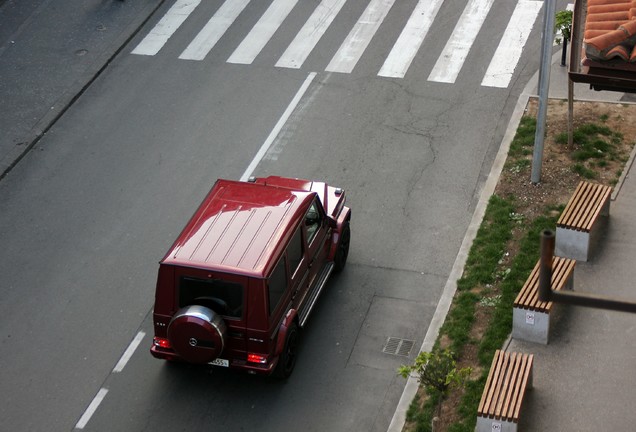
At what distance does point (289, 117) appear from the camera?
1950 centimetres

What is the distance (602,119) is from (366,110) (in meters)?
4.35

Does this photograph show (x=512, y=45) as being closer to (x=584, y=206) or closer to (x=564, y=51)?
(x=564, y=51)

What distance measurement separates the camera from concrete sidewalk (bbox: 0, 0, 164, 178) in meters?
20.2

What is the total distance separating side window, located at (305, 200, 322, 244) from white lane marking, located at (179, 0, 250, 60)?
7.68 metres

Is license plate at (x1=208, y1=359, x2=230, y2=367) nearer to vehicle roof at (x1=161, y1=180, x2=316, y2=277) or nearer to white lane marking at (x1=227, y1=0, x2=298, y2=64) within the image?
vehicle roof at (x1=161, y1=180, x2=316, y2=277)

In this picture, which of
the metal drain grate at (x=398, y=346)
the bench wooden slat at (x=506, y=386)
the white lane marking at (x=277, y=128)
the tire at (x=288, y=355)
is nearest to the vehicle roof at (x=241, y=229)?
the tire at (x=288, y=355)

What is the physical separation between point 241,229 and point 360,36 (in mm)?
8943

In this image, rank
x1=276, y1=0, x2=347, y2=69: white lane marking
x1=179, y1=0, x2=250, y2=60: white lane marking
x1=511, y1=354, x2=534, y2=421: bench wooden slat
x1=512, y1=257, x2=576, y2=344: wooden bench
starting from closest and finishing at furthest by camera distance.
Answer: x1=511, y1=354, x2=534, y2=421: bench wooden slat < x1=512, y1=257, x2=576, y2=344: wooden bench < x1=276, y1=0, x2=347, y2=69: white lane marking < x1=179, y1=0, x2=250, y2=60: white lane marking

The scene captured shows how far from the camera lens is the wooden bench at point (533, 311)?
13984 mm

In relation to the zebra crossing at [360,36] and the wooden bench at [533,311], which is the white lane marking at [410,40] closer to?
the zebra crossing at [360,36]

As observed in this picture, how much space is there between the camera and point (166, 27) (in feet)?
74.9

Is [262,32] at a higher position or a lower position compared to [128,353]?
lower

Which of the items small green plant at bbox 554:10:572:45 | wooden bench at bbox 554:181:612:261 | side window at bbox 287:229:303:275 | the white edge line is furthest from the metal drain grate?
small green plant at bbox 554:10:572:45

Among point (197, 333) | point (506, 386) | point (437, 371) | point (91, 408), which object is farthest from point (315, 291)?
point (91, 408)
